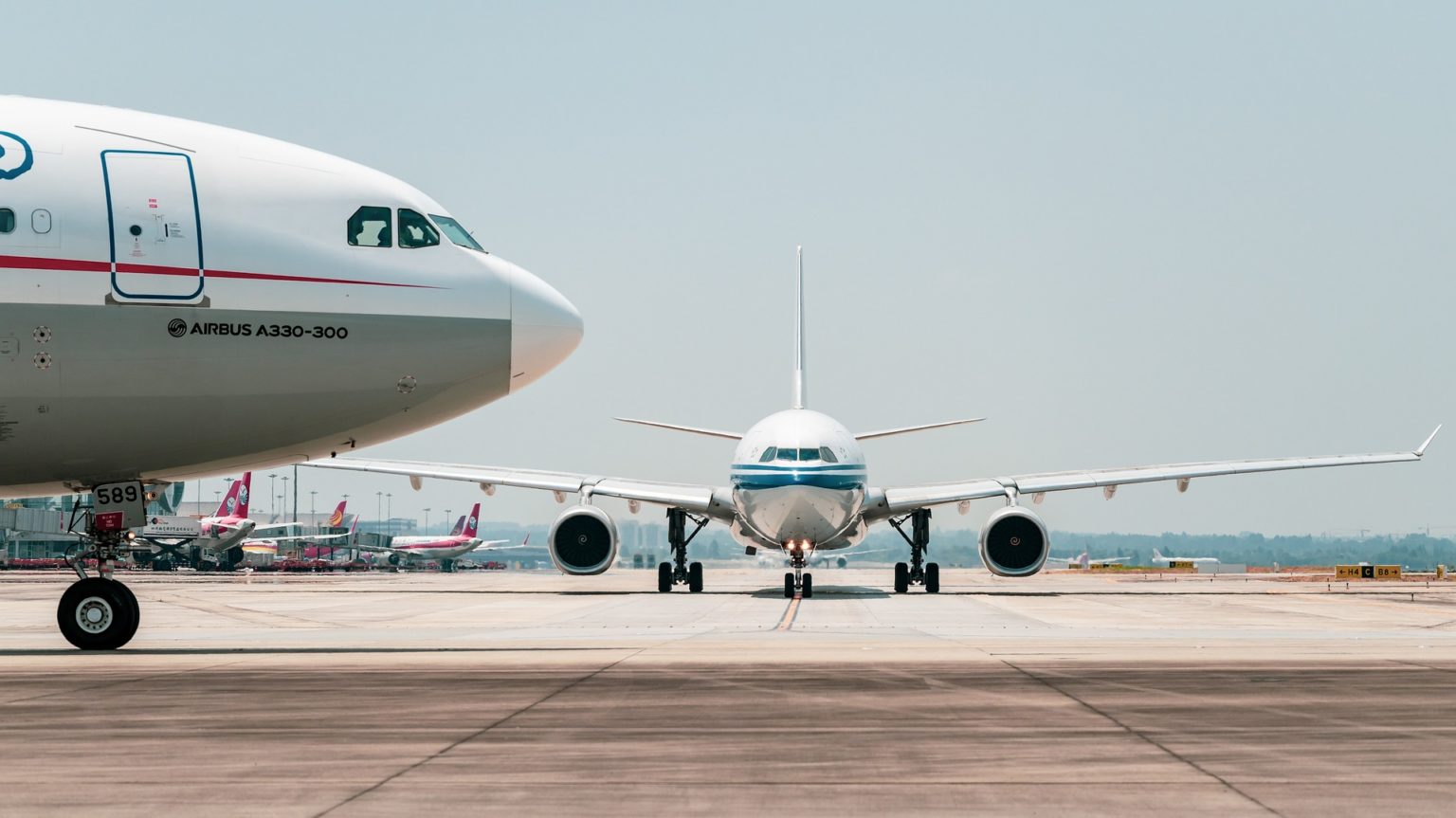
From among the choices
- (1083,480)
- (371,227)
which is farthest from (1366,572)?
(371,227)

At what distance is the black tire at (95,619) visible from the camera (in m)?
15.2

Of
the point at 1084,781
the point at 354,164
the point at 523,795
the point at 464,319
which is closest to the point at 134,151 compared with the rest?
the point at 354,164

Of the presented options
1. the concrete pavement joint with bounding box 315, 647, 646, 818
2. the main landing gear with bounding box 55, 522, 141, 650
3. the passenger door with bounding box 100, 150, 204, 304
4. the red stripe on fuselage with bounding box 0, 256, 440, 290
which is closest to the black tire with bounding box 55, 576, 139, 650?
the main landing gear with bounding box 55, 522, 141, 650

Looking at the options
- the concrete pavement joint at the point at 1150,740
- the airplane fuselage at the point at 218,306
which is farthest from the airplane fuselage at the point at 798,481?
the concrete pavement joint at the point at 1150,740

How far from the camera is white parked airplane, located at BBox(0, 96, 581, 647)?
14086 mm

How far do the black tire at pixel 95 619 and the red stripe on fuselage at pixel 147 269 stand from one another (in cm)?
356

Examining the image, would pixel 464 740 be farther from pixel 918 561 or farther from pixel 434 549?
pixel 434 549

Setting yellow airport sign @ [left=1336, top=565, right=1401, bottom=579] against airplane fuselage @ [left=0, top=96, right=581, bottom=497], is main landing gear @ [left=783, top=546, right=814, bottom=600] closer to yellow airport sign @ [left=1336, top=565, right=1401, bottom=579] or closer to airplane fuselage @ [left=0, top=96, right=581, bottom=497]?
airplane fuselage @ [left=0, top=96, right=581, bottom=497]

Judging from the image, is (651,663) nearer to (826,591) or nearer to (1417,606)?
(1417,606)

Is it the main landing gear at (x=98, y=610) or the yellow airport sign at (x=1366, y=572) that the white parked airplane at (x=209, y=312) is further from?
the yellow airport sign at (x=1366, y=572)

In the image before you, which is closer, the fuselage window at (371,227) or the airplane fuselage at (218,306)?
the airplane fuselage at (218,306)

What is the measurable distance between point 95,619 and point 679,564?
22.6m

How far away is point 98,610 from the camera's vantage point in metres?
15.3

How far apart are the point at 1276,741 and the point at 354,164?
11.7 metres
